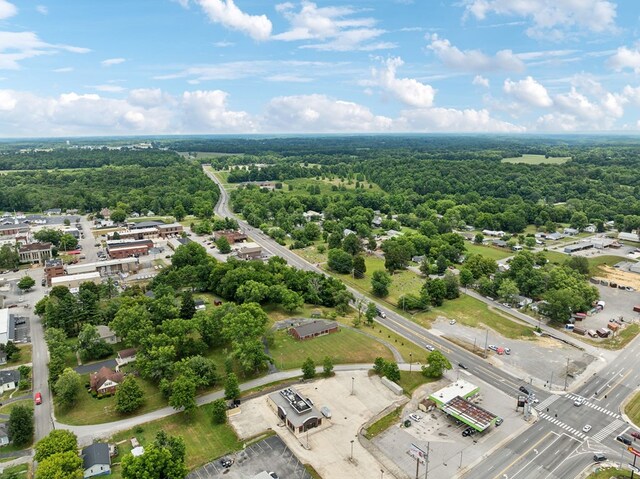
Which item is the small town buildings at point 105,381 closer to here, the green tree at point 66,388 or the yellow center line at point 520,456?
the green tree at point 66,388

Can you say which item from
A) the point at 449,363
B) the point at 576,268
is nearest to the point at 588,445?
the point at 449,363

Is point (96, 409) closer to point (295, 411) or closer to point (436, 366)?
point (295, 411)

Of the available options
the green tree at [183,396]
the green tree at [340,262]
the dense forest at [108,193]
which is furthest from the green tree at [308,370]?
the dense forest at [108,193]

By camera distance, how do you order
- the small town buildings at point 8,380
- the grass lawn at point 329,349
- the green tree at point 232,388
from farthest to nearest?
1. the grass lawn at point 329,349
2. the small town buildings at point 8,380
3. the green tree at point 232,388

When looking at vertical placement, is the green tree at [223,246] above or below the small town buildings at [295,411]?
above

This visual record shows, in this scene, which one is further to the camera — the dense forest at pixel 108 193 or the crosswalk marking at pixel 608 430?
the dense forest at pixel 108 193

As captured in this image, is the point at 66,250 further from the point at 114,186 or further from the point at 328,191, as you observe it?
the point at 328,191

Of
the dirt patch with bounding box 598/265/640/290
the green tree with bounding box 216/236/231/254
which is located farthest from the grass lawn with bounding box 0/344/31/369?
the dirt patch with bounding box 598/265/640/290
